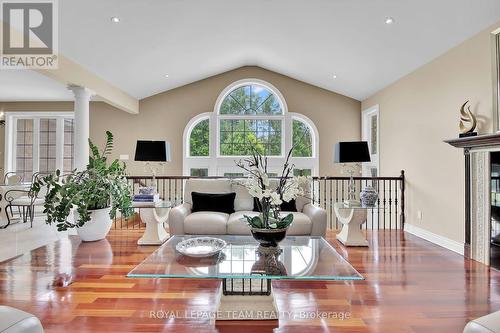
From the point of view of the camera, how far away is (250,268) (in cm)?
208

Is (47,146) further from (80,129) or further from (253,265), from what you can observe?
(253,265)

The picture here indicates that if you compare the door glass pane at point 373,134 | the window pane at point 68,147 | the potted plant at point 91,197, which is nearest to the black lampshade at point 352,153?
the door glass pane at point 373,134

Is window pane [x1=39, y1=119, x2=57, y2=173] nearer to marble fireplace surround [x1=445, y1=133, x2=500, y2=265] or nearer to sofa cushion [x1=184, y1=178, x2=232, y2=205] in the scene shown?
sofa cushion [x1=184, y1=178, x2=232, y2=205]

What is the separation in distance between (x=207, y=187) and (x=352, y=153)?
2.16 meters

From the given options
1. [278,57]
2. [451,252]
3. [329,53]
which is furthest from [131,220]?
[451,252]

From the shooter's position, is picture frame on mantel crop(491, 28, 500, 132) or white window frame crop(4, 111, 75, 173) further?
white window frame crop(4, 111, 75, 173)

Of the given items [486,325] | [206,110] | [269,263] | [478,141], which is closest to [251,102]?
[206,110]

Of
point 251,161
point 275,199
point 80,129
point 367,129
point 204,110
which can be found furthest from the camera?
point 204,110

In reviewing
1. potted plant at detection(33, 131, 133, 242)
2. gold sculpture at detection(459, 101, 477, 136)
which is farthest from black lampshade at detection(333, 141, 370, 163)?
potted plant at detection(33, 131, 133, 242)

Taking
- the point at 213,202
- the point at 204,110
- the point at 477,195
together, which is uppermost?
the point at 204,110

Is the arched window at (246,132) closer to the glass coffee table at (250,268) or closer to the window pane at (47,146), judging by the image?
the window pane at (47,146)

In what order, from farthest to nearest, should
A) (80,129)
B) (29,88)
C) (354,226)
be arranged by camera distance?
(29,88)
(80,129)
(354,226)

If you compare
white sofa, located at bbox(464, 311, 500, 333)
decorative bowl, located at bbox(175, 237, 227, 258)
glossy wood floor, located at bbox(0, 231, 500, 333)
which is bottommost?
glossy wood floor, located at bbox(0, 231, 500, 333)

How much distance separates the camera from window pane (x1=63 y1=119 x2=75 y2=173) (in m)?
7.64
